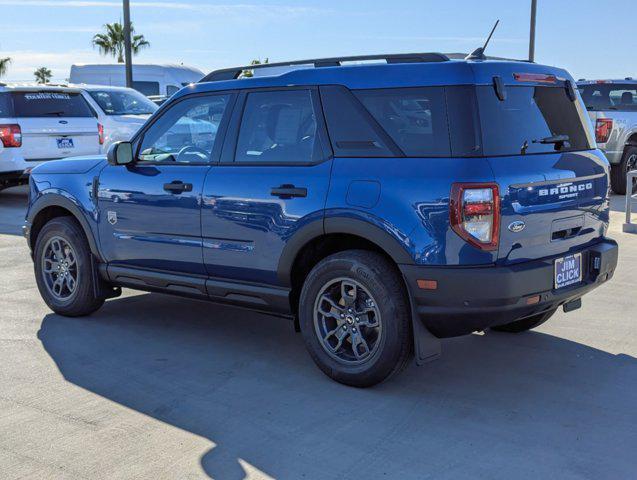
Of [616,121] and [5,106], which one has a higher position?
[5,106]

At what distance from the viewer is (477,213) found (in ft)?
13.8

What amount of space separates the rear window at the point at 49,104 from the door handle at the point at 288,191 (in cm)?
951

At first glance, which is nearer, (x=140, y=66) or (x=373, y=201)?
(x=373, y=201)

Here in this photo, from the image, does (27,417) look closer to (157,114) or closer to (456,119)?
(157,114)

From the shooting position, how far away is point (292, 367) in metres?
5.15

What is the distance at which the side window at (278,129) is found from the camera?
4961mm

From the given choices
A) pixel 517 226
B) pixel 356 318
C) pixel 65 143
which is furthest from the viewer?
pixel 65 143

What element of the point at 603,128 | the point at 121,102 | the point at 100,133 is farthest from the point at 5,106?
the point at 603,128

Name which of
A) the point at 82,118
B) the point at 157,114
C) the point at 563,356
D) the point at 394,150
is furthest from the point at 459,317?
the point at 82,118

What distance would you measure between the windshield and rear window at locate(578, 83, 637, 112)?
8355 millimetres

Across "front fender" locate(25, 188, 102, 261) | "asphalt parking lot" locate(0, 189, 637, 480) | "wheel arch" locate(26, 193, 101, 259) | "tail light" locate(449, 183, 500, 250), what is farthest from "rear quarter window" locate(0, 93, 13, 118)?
"tail light" locate(449, 183, 500, 250)

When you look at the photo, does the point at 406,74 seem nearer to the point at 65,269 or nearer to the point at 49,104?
the point at 65,269

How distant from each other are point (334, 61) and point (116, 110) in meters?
11.1

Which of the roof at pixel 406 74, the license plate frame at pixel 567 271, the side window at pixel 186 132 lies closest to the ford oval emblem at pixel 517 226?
the license plate frame at pixel 567 271
